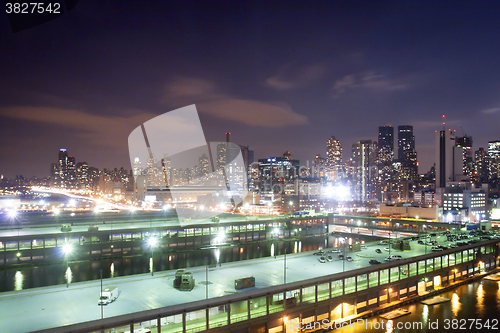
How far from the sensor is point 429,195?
228 ft

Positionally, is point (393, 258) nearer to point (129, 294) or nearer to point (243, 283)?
point (243, 283)

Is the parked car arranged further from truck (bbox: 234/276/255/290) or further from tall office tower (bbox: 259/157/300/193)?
tall office tower (bbox: 259/157/300/193)

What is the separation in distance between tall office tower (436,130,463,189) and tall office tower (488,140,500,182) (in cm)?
3753

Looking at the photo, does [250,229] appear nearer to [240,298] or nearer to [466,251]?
[466,251]

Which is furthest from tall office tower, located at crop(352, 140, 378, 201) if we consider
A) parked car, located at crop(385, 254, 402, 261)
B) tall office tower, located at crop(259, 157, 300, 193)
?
parked car, located at crop(385, 254, 402, 261)

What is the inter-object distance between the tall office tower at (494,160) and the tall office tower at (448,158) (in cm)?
3753

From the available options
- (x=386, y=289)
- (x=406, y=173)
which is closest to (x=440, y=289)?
(x=386, y=289)

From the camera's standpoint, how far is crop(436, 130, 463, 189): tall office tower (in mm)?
71250

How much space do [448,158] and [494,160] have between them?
144ft

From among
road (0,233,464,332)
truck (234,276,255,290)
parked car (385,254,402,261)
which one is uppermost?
truck (234,276,255,290)

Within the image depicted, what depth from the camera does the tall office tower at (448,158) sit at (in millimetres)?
71250

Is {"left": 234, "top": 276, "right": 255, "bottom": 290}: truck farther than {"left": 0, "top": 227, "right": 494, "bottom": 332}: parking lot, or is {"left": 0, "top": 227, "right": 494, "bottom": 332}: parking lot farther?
{"left": 234, "top": 276, "right": 255, "bottom": 290}: truck

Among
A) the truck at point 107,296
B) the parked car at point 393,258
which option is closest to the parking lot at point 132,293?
the truck at point 107,296

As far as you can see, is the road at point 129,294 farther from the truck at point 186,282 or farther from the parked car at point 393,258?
the parked car at point 393,258
